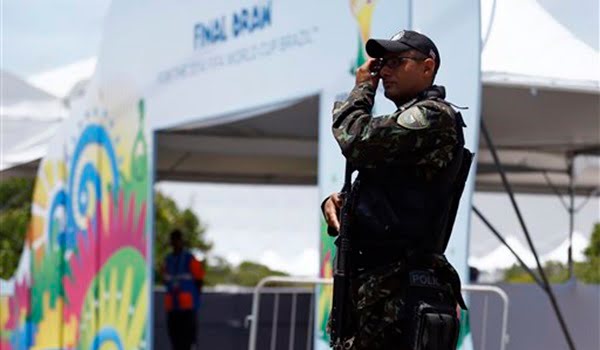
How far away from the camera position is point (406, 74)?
12.0 ft

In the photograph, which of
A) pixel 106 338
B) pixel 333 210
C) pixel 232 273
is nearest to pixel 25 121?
pixel 106 338

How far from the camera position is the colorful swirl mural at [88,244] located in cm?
882

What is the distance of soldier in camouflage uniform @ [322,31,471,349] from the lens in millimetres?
3545

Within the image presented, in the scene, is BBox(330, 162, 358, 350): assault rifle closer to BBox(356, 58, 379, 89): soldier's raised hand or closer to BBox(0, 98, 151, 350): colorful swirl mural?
BBox(356, 58, 379, 89): soldier's raised hand

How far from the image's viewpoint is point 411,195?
3.61m

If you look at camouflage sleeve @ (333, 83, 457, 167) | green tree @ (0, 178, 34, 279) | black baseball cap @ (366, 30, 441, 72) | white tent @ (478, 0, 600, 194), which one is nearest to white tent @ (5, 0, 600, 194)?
white tent @ (478, 0, 600, 194)

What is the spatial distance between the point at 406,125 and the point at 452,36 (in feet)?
8.32

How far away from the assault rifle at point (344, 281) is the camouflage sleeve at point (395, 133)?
0.13m

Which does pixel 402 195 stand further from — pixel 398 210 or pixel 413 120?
pixel 413 120

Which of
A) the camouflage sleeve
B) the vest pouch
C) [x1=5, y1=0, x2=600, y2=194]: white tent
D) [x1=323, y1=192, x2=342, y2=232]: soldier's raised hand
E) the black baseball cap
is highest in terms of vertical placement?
[x1=5, y1=0, x2=600, y2=194]: white tent

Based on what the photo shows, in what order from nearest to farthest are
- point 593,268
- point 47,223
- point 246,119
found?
point 246,119
point 47,223
point 593,268

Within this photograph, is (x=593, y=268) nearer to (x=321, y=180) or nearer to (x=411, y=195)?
(x=321, y=180)

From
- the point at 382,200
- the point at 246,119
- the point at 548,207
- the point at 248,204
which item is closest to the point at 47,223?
the point at 246,119

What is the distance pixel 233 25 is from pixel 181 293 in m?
5.23
